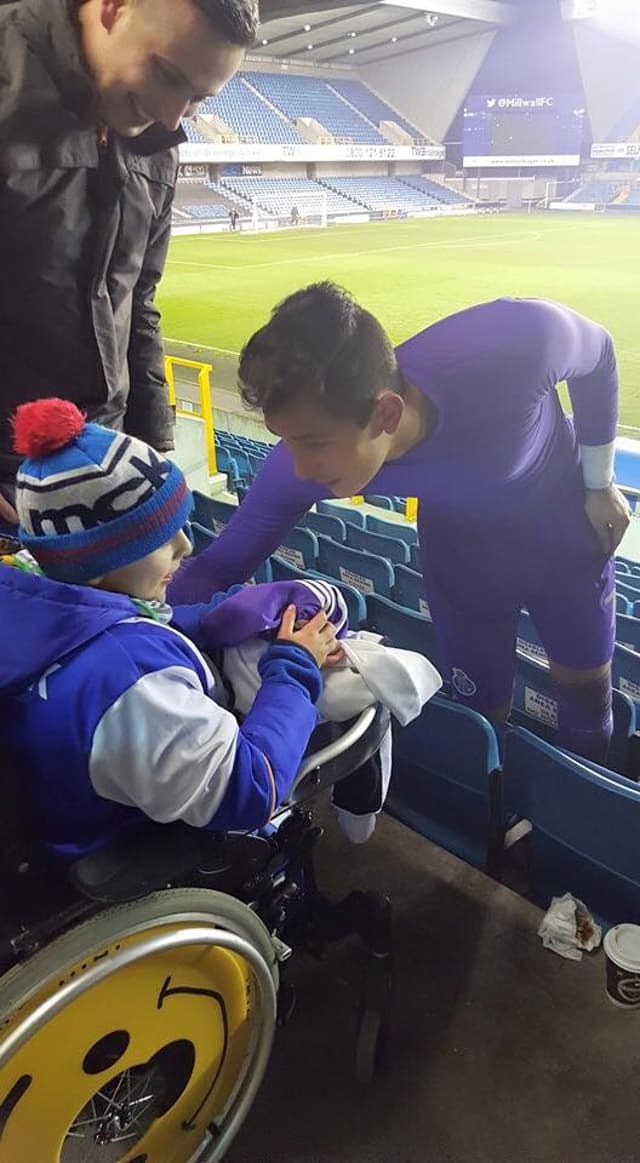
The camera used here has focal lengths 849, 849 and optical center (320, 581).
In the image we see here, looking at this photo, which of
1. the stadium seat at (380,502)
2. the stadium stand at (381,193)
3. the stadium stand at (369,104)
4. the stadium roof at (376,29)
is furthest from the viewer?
the stadium stand at (369,104)

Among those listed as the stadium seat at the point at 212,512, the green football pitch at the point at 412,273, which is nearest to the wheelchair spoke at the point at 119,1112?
the stadium seat at the point at 212,512

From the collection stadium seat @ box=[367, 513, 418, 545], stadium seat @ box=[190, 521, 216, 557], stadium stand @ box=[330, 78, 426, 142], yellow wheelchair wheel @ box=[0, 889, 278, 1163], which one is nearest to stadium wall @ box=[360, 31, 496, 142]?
stadium stand @ box=[330, 78, 426, 142]

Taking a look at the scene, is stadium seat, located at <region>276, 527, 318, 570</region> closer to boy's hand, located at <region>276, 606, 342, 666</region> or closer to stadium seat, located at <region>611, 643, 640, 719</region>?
stadium seat, located at <region>611, 643, 640, 719</region>

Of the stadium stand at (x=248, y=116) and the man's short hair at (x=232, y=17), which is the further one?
the stadium stand at (x=248, y=116)

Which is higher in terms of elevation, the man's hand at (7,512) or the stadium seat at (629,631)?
the man's hand at (7,512)

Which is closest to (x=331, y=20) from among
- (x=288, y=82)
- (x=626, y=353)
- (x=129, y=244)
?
(x=288, y=82)

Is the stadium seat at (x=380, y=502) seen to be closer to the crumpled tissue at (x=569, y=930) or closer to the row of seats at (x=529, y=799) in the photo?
the row of seats at (x=529, y=799)

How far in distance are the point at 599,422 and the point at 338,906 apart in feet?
3.84

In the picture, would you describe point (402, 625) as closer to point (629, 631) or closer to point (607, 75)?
point (629, 631)

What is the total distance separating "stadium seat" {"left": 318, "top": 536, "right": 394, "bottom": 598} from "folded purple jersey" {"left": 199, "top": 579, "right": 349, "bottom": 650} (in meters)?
1.91

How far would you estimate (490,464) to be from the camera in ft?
5.82

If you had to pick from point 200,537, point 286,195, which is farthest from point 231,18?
point 286,195

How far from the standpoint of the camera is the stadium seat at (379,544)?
12.4ft

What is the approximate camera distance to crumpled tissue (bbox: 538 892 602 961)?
1.67 meters
